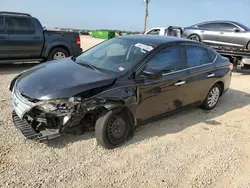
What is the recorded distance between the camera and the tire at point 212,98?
17.6ft

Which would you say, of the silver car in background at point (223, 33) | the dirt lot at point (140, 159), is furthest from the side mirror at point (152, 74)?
the silver car in background at point (223, 33)

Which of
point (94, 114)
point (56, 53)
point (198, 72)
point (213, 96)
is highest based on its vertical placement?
point (198, 72)

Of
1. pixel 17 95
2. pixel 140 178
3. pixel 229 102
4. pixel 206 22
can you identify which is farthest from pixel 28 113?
pixel 206 22

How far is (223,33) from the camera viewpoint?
10867mm

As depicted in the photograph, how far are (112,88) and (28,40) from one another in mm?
5715

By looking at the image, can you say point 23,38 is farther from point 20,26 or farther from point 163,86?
point 163,86

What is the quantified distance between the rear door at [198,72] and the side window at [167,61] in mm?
252

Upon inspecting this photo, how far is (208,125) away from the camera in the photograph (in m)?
4.80

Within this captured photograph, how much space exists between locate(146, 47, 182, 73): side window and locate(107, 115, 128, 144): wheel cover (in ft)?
2.83

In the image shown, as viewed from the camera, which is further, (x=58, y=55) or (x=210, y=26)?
(x=210, y=26)

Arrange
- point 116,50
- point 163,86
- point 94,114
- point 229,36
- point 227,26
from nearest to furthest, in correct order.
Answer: point 94,114, point 163,86, point 116,50, point 229,36, point 227,26

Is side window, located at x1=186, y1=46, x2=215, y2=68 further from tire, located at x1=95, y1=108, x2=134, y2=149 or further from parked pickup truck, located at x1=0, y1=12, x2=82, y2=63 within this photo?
parked pickup truck, located at x1=0, y1=12, x2=82, y2=63

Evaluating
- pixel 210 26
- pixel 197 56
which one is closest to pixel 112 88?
pixel 197 56

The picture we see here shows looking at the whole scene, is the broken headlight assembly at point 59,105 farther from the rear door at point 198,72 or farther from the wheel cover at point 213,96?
the wheel cover at point 213,96
